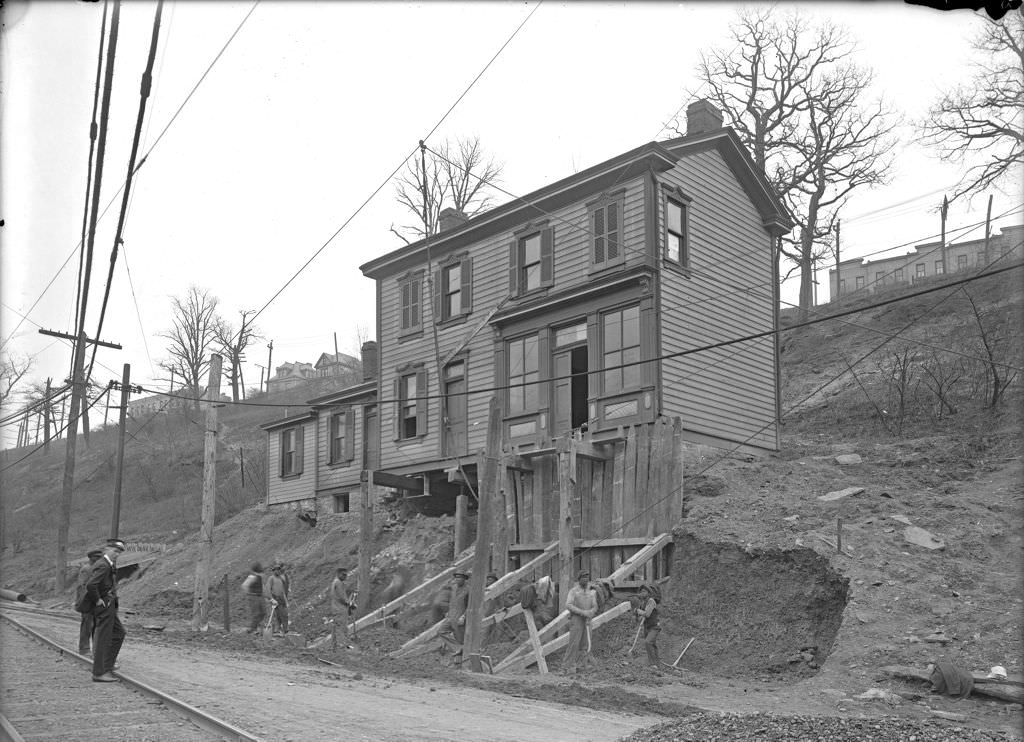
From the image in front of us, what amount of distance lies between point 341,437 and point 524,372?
11.9m

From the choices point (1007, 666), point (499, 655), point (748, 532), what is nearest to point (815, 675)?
point (1007, 666)

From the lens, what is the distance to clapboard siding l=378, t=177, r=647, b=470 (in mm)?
23750

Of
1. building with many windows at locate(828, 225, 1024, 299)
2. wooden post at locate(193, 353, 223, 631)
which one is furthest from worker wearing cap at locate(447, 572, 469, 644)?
building with many windows at locate(828, 225, 1024, 299)

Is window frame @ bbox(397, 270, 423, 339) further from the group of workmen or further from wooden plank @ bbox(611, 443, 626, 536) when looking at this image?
the group of workmen

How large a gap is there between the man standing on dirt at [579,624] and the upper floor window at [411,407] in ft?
39.6

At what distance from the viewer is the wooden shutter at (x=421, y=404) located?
2842 cm

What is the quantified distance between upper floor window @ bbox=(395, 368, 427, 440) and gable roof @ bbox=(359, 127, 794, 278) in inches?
136

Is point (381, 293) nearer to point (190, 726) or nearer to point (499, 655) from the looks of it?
point (499, 655)

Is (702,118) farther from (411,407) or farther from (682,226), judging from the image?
(411,407)

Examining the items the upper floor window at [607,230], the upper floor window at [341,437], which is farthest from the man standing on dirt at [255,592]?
the upper floor window at [341,437]

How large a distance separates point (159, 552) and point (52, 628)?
2026cm

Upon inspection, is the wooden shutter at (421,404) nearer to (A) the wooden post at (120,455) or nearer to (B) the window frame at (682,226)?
(B) the window frame at (682,226)

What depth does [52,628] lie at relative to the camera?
22922 mm

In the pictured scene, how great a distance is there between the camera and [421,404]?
2862cm
